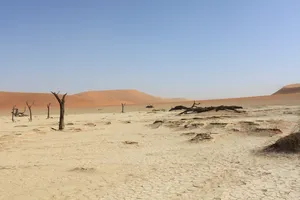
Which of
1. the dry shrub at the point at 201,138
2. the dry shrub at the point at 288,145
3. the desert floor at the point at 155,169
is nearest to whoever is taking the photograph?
the desert floor at the point at 155,169

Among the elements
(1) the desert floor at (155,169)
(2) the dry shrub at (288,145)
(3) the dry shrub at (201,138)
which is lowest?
(1) the desert floor at (155,169)

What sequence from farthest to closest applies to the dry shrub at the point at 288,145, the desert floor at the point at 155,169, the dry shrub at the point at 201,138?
the dry shrub at the point at 201,138 → the dry shrub at the point at 288,145 → the desert floor at the point at 155,169

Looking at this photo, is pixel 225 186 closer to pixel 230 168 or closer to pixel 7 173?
pixel 230 168

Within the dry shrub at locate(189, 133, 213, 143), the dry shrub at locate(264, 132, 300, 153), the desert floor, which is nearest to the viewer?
the desert floor

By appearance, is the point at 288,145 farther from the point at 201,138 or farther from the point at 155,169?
the point at 201,138

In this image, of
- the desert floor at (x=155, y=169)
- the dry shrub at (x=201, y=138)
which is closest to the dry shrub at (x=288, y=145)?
the desert floor at (x=155, y=169)

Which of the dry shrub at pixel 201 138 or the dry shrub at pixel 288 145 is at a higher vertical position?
the dry shrub at pixel 288 145

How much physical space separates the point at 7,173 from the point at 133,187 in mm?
4169

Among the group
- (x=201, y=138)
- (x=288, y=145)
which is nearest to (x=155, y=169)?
(x=288, y=145)

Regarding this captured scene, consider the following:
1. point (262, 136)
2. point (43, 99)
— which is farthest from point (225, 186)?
point (43, 99)

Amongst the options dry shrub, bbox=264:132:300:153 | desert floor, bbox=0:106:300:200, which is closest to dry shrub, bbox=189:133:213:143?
desert floor, bbox=0:106:300:200

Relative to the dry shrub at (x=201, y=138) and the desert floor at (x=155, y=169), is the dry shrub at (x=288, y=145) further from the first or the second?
the dry shrub at (x=201, y=138)

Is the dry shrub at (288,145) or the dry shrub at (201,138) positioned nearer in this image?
the dry shrub at (288,145)

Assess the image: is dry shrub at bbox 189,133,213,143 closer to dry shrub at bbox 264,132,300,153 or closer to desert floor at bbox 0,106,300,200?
desert floor at bbox 0,106,300,200
